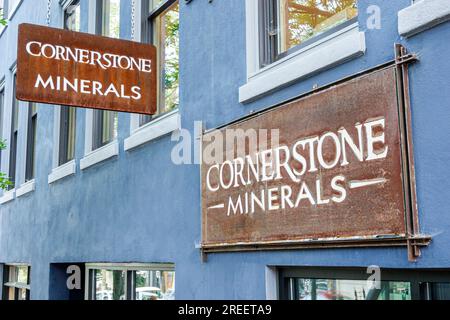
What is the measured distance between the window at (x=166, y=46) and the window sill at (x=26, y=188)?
4290 mm

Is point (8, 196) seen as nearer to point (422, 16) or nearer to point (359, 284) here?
point (359, 284)

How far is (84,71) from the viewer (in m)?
5.48

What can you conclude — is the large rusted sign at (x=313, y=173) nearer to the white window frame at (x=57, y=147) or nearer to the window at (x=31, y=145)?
the white window frame at (x=57, y=147)

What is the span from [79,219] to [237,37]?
155 inches

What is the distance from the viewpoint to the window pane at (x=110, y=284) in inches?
279

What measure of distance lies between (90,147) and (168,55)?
1.97m

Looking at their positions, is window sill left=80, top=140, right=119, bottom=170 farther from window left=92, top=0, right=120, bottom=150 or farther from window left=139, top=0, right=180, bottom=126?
window left=139, top=0, right=180, bottom=126

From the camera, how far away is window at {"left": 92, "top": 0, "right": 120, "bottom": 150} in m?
7.67

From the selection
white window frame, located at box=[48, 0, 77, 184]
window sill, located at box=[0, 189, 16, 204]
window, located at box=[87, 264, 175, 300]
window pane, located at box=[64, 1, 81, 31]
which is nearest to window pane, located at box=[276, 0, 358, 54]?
window, located at box=[87, 264, 175, 300]

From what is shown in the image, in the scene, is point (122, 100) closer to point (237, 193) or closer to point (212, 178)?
point (212, 178)

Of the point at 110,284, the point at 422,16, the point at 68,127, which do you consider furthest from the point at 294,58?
the point at 68,127

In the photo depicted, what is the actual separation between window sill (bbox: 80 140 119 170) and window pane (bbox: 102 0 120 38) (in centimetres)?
141

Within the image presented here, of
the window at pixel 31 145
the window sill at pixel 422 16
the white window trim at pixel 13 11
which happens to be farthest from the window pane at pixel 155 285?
the white window trim at pixel 13 11
